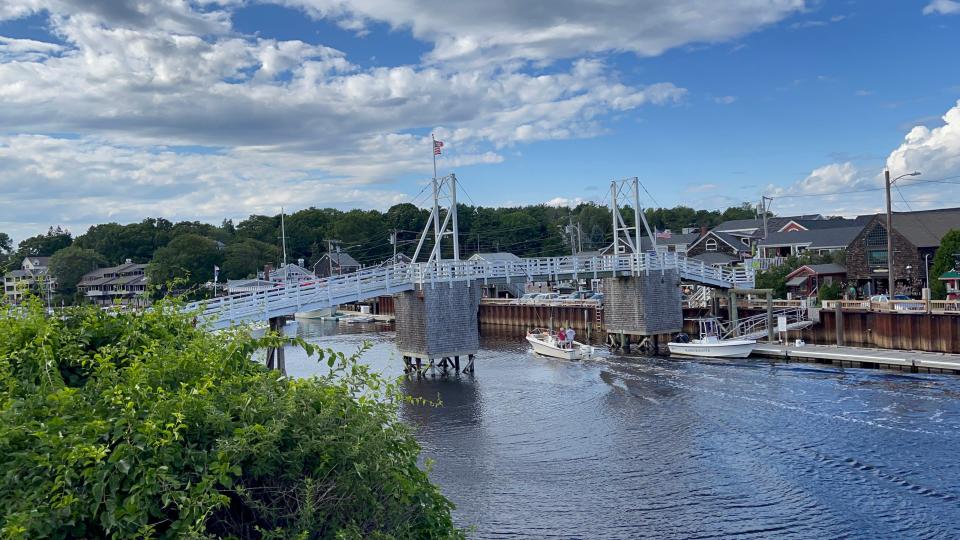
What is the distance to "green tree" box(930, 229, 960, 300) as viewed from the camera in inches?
2165

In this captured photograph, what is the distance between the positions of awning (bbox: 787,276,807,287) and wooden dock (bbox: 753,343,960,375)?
1933 centimetres

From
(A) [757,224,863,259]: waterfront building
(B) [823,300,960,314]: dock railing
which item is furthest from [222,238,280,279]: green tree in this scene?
(B) [823,300,960,314]: dock railing

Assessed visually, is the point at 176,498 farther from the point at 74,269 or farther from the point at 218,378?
the point at 74,269

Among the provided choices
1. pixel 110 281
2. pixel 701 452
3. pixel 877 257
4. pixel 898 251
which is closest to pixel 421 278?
pixel 701 452

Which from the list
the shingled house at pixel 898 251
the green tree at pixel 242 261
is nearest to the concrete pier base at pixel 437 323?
the shingled house at pixel 898 251

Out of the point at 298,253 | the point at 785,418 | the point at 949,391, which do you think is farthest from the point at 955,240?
the point at 298,253

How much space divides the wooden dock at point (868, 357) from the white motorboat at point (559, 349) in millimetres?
9536

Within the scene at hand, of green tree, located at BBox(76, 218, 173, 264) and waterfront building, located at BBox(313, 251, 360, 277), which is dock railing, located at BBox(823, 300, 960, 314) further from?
green tree, located at BBox(76, 218, 173, 264)

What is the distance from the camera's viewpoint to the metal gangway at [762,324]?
4925 cm

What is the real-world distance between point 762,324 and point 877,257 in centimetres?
1797

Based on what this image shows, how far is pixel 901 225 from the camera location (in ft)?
216

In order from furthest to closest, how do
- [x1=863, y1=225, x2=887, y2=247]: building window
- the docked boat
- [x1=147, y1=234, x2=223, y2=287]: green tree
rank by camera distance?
[x1=147, y1=234, x2=223, y2=287]: green tree → [x1=863, y1=225, x2=887, y2=247]: building window → the docked boat

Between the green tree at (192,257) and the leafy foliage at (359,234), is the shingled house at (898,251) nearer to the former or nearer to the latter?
the leafy foliage at (359,234)

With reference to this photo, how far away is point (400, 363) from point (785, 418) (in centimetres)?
2372
